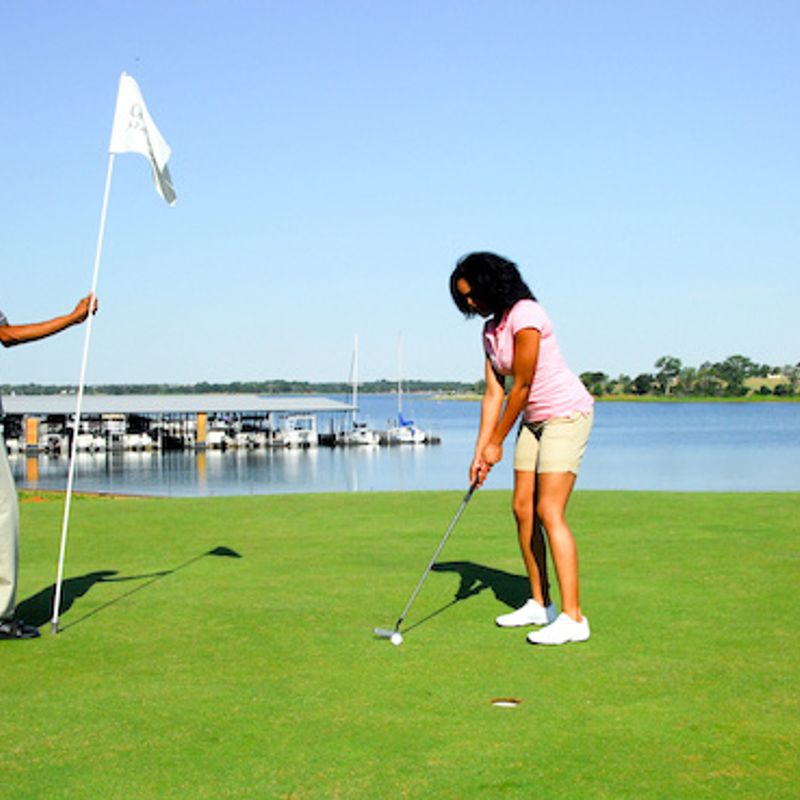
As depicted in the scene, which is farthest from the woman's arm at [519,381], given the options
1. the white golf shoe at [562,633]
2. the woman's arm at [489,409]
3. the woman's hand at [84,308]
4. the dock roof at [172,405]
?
the dock roof at [172,405]

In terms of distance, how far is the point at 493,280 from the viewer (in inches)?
231

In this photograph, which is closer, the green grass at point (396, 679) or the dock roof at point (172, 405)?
the green grass at point (396, 679)

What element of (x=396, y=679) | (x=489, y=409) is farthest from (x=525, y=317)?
(x=396, y=679)

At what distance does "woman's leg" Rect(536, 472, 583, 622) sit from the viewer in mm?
5773

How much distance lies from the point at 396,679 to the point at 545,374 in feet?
6.10

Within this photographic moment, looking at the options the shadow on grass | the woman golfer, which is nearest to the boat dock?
the shadow on grass

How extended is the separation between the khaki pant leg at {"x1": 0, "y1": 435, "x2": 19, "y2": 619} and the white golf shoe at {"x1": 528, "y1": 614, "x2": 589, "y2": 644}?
8.41ft

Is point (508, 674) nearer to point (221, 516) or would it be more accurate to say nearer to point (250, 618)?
point (250, 618)

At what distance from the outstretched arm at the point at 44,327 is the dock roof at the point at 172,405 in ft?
275

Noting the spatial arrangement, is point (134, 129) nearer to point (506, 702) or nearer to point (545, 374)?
point (545, 374)

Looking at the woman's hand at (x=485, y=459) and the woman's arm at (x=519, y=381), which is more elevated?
the woman's arm at (x=519, y=381)

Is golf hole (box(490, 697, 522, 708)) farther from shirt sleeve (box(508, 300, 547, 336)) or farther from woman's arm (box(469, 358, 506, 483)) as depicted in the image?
shirt sleeve (box(508, 300, 547, 336))

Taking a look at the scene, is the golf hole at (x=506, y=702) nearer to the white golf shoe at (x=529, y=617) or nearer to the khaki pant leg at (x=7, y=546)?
the white golf shoe at (x=529, y=617)

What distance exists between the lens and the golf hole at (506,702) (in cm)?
441
